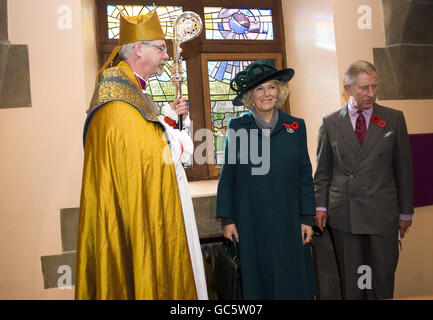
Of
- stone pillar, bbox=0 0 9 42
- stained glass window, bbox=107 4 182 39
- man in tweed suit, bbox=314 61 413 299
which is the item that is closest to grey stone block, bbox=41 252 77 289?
stone pillar, bbox=0 0 9 42

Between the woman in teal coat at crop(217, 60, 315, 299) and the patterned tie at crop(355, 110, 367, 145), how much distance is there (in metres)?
0.37

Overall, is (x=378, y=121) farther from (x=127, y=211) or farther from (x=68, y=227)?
(x=68, y=227)

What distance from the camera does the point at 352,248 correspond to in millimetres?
1959

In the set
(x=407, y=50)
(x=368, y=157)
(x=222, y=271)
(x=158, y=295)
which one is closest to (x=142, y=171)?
(x=158, y=295)

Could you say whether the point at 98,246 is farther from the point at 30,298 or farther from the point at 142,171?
the point at 30,298

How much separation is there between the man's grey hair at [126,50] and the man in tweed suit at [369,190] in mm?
1225

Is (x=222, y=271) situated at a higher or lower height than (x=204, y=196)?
lower

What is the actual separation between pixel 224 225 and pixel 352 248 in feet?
2.45

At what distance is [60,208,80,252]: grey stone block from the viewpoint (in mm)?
2150

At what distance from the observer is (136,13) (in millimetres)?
2895

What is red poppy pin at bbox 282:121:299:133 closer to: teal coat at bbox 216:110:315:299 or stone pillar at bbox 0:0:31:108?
teal coat at bbox 216:110:315:299

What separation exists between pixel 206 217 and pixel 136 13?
1.79 metres

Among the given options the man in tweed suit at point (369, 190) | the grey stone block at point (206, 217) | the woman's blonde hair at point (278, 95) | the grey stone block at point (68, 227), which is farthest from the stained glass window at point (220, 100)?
the grey stone block at point (68, 227)

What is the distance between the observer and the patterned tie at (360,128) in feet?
6.55
